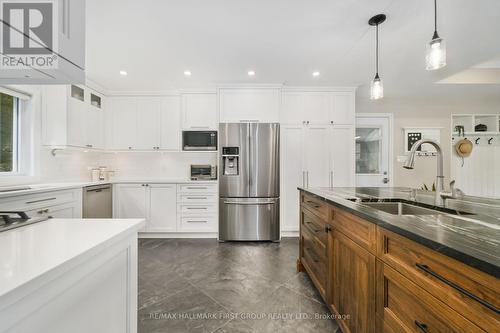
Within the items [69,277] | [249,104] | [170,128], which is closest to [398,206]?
[69,277]

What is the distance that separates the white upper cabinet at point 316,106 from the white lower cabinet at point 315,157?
125 millimetres

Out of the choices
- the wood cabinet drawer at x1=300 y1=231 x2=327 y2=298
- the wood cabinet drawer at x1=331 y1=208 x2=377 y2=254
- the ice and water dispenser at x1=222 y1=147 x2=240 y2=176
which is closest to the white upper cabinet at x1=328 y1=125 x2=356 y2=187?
the ice and water dispenser at x1=222 y1=147 x2=240 y2=176

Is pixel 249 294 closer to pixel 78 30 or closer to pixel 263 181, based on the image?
pixel 263 181

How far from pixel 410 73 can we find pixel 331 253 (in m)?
3.22

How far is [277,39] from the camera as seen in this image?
238 cm

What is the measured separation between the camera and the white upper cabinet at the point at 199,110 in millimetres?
3811

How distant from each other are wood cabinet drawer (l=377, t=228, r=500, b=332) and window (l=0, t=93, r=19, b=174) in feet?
12.8

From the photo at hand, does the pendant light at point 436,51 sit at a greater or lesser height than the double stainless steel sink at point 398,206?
greater

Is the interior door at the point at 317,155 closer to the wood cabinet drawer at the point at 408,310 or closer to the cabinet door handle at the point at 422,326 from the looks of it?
the wood cabinet drawer at the point at 408,310

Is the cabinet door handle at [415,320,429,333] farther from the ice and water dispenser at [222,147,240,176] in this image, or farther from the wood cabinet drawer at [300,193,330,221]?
the ice and water dispenser at [222,147,240,176]

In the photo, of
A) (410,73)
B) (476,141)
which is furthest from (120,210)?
(476,141)

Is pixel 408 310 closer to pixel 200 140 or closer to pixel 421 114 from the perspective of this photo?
pixel 200 140

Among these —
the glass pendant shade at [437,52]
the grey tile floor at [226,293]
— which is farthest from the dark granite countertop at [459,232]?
the grey tile floor at [226,293]

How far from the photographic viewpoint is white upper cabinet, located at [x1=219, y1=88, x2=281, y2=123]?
141 inches
